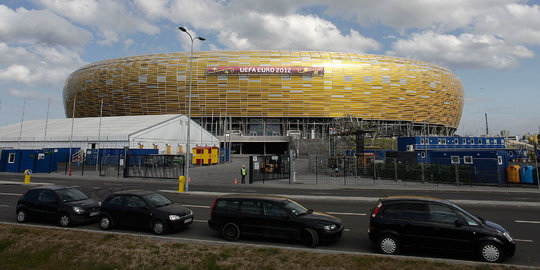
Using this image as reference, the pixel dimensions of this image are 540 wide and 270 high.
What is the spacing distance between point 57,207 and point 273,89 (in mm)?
56912

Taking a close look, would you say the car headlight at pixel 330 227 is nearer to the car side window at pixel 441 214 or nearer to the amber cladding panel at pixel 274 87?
the car side window at pixel 441 214

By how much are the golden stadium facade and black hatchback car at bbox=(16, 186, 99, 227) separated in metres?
54.7

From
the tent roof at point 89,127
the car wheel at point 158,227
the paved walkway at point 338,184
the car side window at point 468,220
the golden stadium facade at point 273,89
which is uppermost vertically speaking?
the golden stadium facade at point 273,89

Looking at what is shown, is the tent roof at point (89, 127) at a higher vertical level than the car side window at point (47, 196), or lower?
higher

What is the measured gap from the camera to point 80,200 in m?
10.5

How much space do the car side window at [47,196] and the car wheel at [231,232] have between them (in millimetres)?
6480

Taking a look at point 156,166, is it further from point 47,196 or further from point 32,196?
point 47,196

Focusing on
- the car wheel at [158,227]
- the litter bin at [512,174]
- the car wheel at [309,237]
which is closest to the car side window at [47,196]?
the car wheel at [158,227]

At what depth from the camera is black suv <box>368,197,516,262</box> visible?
6727mm

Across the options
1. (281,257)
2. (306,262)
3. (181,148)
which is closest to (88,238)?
(281,257)

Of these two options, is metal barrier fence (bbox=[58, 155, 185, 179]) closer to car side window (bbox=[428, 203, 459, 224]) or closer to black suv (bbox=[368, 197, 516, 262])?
black suv (bbox=[368, 197, 516, 262])

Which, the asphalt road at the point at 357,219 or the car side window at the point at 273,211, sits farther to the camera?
the car side window at the point at 273,211

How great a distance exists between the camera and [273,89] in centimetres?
6481

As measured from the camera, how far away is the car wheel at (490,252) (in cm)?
665
